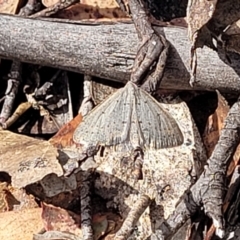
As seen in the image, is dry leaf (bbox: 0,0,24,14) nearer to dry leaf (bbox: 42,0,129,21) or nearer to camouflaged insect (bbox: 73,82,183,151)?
dry leaf (bbox: 42,0,129,21)

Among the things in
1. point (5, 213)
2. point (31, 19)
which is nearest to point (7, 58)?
point (31, 19)

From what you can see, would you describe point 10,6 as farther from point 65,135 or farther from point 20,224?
point 20,224

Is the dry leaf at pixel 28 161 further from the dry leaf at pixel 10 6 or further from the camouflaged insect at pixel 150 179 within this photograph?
the dry leaf at pixel 10 6

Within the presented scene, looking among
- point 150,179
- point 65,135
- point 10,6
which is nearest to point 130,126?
point 150,179

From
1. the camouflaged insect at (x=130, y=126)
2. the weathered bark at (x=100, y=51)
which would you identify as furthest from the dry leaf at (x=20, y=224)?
the weathered bark at (x=100, y=51)

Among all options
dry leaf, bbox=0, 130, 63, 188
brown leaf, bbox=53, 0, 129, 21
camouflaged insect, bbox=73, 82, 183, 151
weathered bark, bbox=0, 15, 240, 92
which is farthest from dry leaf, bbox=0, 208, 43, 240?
brown leaf, bbox=53, 0, 129, 21

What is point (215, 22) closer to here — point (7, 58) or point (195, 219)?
point (195, 219)
